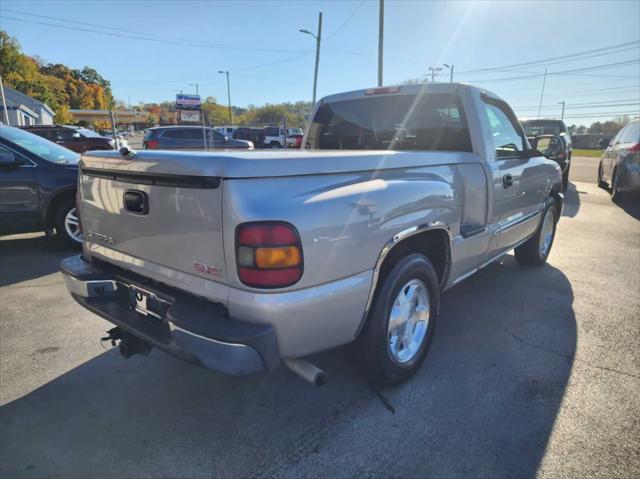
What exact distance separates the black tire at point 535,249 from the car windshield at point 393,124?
2.01 m

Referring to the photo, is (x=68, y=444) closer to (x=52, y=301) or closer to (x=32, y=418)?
(x=32, y=418)

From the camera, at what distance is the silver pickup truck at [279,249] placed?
185 centimetres

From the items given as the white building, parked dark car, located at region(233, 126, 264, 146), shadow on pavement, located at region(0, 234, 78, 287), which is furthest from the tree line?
shadow on pavement, located at region(0, 234, 78, 287)

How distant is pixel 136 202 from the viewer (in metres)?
2.29

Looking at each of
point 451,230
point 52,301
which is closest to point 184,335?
point 451,230

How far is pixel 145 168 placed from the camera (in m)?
2.17

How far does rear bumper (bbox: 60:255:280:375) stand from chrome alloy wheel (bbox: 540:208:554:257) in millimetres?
4324

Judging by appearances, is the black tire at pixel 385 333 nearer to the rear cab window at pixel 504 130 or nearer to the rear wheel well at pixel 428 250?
the rear wheel well at pixel 428 250

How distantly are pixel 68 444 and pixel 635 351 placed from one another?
3.84 m

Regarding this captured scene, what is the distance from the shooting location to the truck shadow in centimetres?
210

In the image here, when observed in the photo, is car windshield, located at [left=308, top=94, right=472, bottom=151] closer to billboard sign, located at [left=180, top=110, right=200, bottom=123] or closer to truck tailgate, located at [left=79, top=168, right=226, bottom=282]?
truck tailgate, located at [left=79, top=168, right=226, bottom=282]

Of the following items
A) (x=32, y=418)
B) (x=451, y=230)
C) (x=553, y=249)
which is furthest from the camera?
(x=553, y=249)

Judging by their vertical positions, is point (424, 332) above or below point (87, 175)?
below

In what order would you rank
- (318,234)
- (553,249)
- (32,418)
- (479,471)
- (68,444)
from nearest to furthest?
(318,234) → (479,471) → (68,444) → (32,418) → (553,249)
